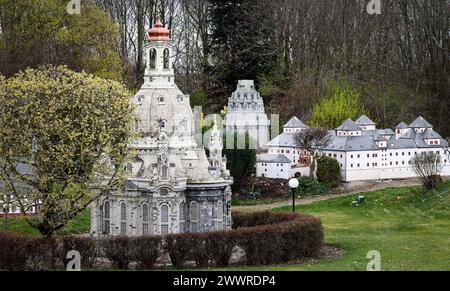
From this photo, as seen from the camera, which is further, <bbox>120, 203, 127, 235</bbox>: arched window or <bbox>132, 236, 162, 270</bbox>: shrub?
<bbox>120, 203, 127, 235</bbox>: arched window

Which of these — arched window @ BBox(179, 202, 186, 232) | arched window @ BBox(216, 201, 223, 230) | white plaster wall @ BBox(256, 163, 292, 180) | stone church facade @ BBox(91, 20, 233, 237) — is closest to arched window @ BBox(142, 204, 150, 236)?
stone church facade @ BBox(91, 20, 233, 237)

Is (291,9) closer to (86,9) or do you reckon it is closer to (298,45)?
(298,45)

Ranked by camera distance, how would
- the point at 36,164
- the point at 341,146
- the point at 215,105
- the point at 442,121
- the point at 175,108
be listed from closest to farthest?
the point at 36,164 < the point at 175,108 < the point at 341,146 < the point at 442,121 < the point at 215,105

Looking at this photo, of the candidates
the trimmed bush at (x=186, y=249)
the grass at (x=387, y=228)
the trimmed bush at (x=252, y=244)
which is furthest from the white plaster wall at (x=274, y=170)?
the trimmed bush at (x=186, y=249)

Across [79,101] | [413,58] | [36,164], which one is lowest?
[36,164]

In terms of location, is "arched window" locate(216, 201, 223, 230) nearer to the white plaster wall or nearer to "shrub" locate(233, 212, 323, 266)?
"shrub" locate(233, 212, 323, 266)

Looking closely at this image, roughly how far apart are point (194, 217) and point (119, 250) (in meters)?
4.98

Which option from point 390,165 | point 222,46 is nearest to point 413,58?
point 222,46

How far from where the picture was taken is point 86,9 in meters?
64.8

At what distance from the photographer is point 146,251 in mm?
35188

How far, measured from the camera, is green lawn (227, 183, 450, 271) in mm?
34250

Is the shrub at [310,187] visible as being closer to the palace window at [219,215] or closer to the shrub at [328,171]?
the shrub at [328,171]

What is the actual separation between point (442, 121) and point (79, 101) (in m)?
41.3

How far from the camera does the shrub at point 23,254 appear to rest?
34.0 m
